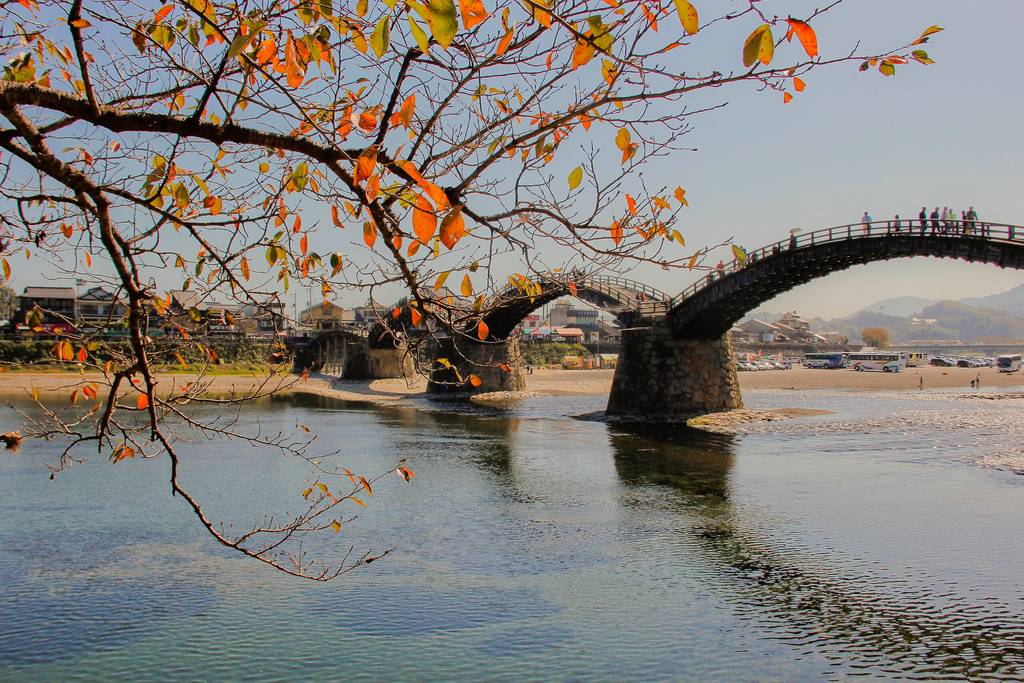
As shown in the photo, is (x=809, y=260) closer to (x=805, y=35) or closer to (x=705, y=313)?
(x=705, y=313)

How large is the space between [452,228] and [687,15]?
1.37m

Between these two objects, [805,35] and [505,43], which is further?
[505,43]

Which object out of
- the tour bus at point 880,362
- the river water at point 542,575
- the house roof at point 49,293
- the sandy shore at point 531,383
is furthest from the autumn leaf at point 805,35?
the tour bus at point 880,362

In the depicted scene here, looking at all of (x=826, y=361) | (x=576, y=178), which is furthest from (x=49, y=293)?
(x=826, y=361)

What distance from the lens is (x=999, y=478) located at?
22.3 m

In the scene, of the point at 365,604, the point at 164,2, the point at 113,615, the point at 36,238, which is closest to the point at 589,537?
the point at 365,604

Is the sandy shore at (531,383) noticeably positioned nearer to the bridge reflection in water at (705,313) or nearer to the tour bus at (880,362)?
the tour bus at (880,362)

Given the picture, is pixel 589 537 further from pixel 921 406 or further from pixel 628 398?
pixel 921 406

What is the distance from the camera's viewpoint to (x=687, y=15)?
138 inches

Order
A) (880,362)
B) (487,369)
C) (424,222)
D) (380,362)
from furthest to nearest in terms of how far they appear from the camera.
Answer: (880,362)
(380,362)
(487,369)
(424,222)

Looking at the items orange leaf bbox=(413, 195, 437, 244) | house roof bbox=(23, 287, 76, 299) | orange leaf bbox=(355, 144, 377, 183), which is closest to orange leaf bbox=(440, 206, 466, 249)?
orange leaf bbox=(413, 195, 437, 244)

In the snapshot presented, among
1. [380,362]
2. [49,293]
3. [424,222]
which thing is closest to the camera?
[424,222]

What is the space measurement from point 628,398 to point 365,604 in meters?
29.7

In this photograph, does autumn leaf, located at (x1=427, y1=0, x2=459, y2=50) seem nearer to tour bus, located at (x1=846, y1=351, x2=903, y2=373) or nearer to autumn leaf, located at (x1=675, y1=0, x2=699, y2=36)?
autumn leaf, located at (x1=675, y1=0, x2=699, y2=36)
